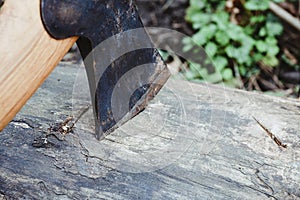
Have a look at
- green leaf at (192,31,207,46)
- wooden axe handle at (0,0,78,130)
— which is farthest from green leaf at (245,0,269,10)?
wooden axe handle at (0,0,78,130)

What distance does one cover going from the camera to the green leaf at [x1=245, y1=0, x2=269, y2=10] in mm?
2738

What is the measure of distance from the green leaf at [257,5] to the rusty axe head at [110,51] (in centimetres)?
151

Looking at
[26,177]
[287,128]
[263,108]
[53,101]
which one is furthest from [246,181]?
[53,101]

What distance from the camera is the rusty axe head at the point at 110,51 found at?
3.71ft

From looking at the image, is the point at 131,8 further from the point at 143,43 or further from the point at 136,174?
the point at 136,174

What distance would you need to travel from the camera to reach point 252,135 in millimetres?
1449

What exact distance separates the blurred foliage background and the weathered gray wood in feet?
3.59

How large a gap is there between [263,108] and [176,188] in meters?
0.55

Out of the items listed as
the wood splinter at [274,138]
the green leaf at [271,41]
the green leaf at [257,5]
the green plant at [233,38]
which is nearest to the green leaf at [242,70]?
the green plant at [233,38]

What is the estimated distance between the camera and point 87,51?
128cm

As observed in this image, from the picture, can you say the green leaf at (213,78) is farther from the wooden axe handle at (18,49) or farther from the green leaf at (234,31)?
the wooden axe handle at (18,49)

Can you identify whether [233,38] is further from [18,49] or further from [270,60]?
[18,49]

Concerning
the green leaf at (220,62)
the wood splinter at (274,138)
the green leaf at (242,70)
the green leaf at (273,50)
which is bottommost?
the green leaf at (242,70)

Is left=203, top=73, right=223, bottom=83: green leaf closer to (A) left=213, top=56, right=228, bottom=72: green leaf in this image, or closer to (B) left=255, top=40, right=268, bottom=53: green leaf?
(A) left=213, top=56, right=228, bottom=72: green leaf
